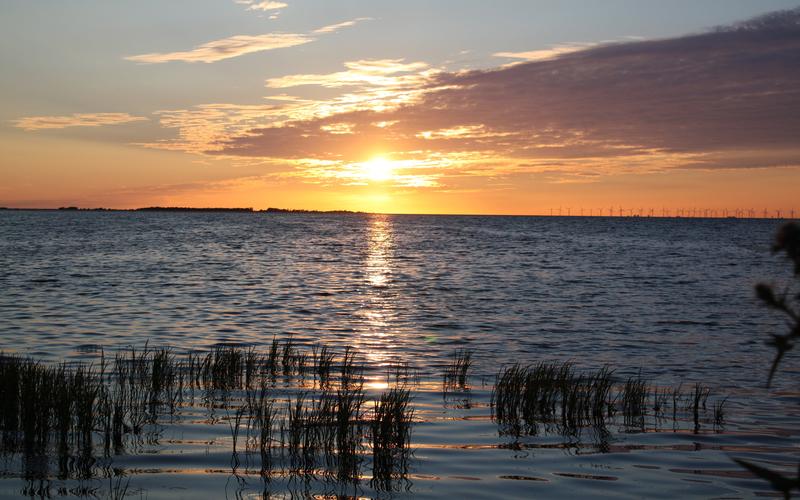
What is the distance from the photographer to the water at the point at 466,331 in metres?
10.2

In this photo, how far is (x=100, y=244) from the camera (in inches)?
3108

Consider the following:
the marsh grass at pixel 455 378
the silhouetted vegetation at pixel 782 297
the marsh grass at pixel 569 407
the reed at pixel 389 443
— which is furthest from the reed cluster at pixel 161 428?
the silhouetted vegetation at pixel 782 297

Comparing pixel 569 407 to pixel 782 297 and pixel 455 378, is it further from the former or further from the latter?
pixel 782 297

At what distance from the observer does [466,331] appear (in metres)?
26.6

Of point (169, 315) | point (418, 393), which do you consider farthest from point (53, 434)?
point (169, 315)

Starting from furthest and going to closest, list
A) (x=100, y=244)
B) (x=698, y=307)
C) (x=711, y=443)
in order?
(x=100, y=244) → (x=698, y=307) → (x=711, y=443)

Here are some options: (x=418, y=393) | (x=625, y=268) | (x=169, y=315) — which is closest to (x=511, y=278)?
(x=625, y=268)

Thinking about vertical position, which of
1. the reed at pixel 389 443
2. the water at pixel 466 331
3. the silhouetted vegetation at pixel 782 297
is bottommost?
the water at pixel 466 331

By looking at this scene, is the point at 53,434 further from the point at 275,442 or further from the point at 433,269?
the point at 433,269

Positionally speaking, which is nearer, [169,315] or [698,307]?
[169,315]

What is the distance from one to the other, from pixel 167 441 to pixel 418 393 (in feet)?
19.8

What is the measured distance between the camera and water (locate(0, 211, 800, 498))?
1024 cm

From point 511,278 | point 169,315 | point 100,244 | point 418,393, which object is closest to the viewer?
point 418,393

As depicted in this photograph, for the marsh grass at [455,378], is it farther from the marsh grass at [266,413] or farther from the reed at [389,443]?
the reed at [389,443]
